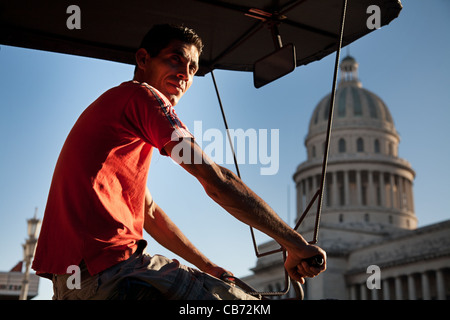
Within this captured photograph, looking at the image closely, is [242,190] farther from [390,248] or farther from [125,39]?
[390,248]

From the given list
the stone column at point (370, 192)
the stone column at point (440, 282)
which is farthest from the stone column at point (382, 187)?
the stone column at point (440, 282)

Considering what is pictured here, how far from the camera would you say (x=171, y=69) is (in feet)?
8.47

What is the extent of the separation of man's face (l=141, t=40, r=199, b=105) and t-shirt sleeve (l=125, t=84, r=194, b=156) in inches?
13.6

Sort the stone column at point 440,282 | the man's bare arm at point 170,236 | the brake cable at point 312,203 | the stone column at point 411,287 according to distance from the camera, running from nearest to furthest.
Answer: the brake cable at point 312,203
the man's bare arm at point 170,236
the stone column at point 440,282
the stone column at point 411,287

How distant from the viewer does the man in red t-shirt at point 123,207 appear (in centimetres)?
207

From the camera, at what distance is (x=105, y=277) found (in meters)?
2.04

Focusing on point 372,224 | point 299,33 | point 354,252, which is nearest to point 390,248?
point 354,252

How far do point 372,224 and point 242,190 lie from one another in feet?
214

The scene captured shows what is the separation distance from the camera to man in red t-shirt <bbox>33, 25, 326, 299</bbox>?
2070 mm

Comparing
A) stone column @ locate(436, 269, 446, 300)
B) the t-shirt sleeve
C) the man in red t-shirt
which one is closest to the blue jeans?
the man in red t-shirt

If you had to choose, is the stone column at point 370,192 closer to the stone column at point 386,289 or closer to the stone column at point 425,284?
the stone column at point 386,289

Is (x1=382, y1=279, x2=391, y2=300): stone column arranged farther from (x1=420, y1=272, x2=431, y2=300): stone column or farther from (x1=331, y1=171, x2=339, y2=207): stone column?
(x1=331, y1=171, x2=339, y2=207): stone column

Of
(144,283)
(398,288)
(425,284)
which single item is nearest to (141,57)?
(144,283)
